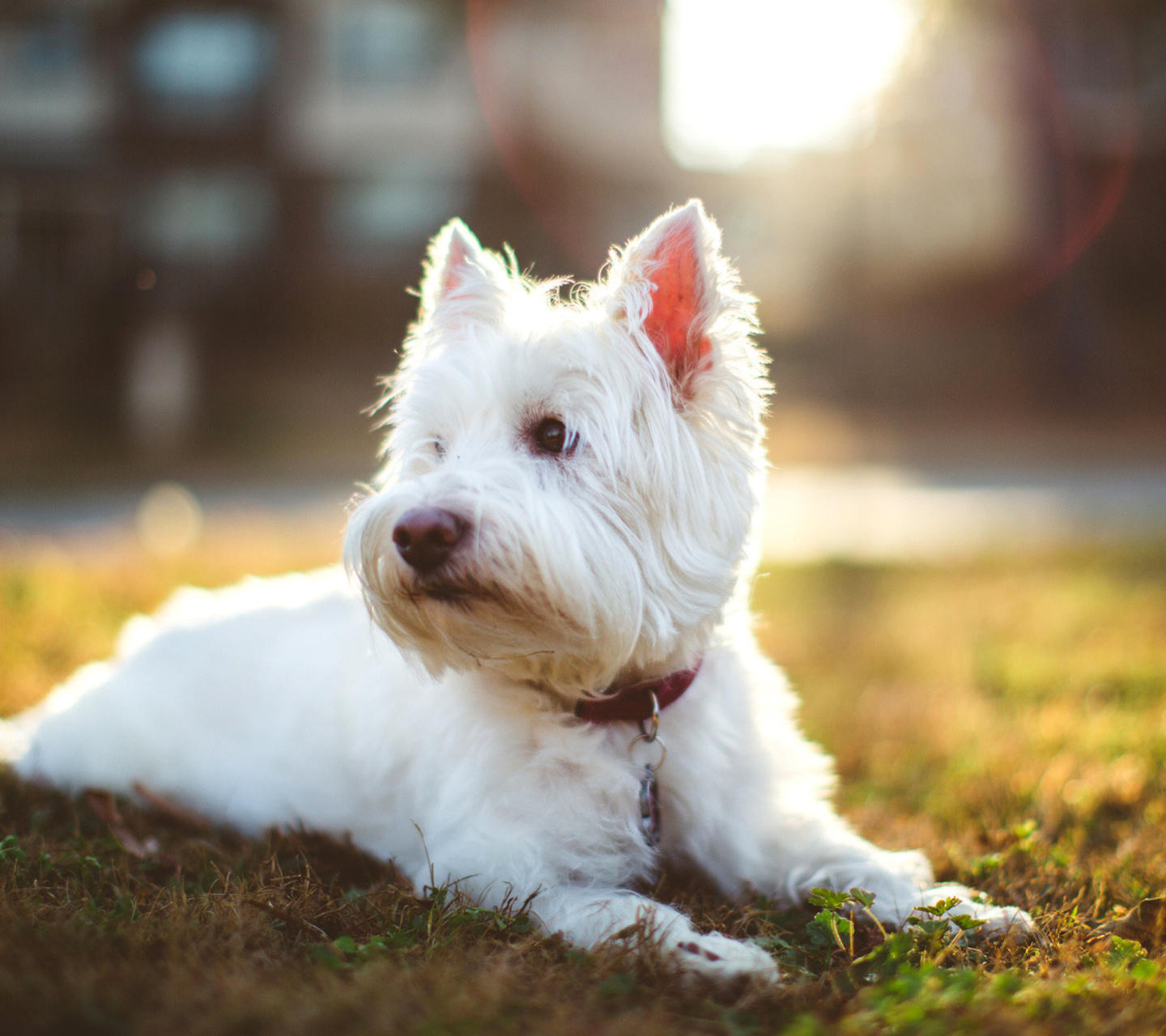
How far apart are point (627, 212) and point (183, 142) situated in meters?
10.8

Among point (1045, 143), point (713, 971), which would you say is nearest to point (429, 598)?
point (713, 971)

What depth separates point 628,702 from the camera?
2430mm

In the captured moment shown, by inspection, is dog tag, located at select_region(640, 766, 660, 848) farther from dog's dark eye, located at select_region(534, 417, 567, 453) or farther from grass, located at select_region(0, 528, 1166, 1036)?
dog's dark eye, located at select_region(534, 417, 567, 453)

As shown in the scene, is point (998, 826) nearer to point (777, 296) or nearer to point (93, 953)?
point (93, 953)

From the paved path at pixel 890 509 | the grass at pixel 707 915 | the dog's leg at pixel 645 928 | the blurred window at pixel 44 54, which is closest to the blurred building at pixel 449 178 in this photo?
the blurred window at pixel 44 54

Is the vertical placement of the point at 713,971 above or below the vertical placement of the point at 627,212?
below

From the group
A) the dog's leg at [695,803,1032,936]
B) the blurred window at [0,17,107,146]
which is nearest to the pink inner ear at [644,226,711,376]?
the dog's leg at [695,803,1032,936]

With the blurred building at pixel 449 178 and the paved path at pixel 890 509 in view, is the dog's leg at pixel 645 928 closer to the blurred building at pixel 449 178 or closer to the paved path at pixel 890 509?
the paved path at pixel 890 509

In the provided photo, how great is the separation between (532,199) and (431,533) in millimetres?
22049

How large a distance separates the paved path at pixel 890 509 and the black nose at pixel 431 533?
19.4 ft

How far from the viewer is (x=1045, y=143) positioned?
58.3 ft

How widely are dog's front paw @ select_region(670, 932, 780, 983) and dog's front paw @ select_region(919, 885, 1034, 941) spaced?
22.0 inches

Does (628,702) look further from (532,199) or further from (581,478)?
(532,199)

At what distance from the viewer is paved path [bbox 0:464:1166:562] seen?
27.2ft
